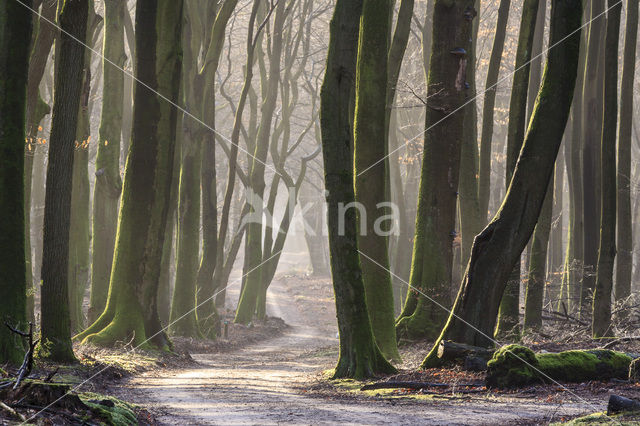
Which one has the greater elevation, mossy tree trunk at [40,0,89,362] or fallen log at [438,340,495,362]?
mossy tree trunk at [40,0,89,362]

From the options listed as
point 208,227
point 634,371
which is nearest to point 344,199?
point 634,371

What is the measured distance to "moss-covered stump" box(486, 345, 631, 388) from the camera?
→ 863 centimetres

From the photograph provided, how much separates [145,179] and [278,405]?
6514mm

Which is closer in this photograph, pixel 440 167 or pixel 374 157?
pixel 374 157

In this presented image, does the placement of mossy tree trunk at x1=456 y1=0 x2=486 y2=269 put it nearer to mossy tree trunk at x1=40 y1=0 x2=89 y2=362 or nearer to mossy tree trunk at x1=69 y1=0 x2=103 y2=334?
mossy tree trunk at x1=69 y1=0 x2=103 y2=334

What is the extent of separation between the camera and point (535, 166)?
380 inches

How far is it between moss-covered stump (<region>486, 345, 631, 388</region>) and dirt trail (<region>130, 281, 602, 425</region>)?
0.84 meters

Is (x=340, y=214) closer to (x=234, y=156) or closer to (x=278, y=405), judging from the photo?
(x=278, y=405)

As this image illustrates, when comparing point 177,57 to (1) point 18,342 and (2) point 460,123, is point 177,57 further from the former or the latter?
(1) point 18,342

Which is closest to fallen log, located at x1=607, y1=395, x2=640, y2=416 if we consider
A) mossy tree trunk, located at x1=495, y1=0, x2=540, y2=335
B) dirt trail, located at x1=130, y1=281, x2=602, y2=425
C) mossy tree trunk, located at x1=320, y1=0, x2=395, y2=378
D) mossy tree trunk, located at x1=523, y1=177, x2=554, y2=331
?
dirt trail, located at x1=130, y1=281, x2=602, y2=425

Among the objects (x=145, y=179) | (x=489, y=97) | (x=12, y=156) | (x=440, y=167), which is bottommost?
(x=12, y=156)

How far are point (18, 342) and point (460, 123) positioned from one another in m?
8.53

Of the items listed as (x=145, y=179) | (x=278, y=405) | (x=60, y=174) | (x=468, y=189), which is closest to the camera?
(x=278, y=405)

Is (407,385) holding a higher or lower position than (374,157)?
lower
